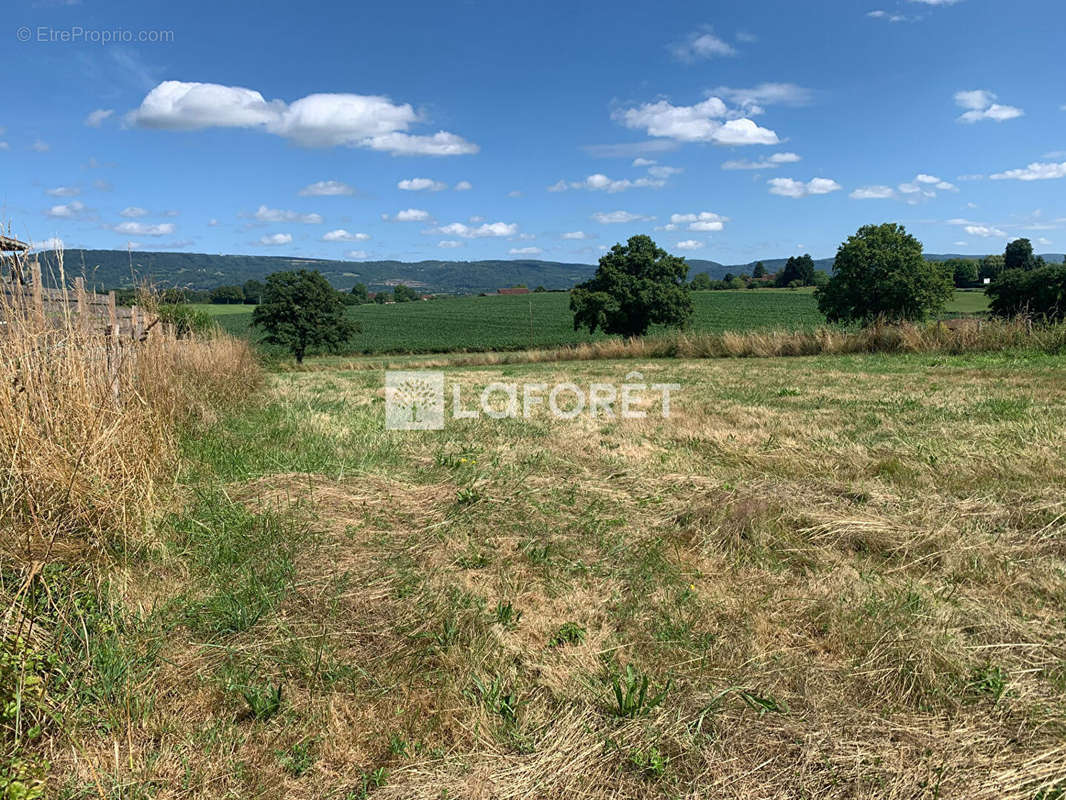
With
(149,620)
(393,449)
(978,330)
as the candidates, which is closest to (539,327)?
(978,330)

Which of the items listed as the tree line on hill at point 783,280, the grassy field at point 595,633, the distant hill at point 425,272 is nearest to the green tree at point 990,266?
the tree line on hill at point 783,280

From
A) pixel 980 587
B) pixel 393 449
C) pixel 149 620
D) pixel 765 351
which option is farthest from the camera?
pixel 765 351

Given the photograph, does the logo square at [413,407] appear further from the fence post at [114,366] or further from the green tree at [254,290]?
the green tree at [254,290]

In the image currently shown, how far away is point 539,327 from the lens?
184 feet

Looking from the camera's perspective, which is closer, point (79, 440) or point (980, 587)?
point (980, 587)

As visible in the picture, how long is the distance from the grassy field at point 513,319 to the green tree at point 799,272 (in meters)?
5.92

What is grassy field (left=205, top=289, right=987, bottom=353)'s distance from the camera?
1911 inches

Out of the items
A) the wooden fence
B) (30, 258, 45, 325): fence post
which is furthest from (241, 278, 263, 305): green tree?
(30, 258, 45, 325): fence post

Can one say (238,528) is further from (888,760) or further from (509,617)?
(888,760)

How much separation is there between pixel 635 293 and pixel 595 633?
31.1 m

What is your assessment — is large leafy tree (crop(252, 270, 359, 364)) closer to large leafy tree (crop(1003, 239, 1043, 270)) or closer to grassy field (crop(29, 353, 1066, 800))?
grassy field (crop(29, 353, 1066, 800))

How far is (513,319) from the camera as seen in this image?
63750 millimetres

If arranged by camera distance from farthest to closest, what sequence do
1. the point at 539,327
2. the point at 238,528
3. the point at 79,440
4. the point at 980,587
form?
the point at 539,327, the point at 238,528, the point at 79,440, the point at 980,587

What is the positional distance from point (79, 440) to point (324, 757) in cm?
261
